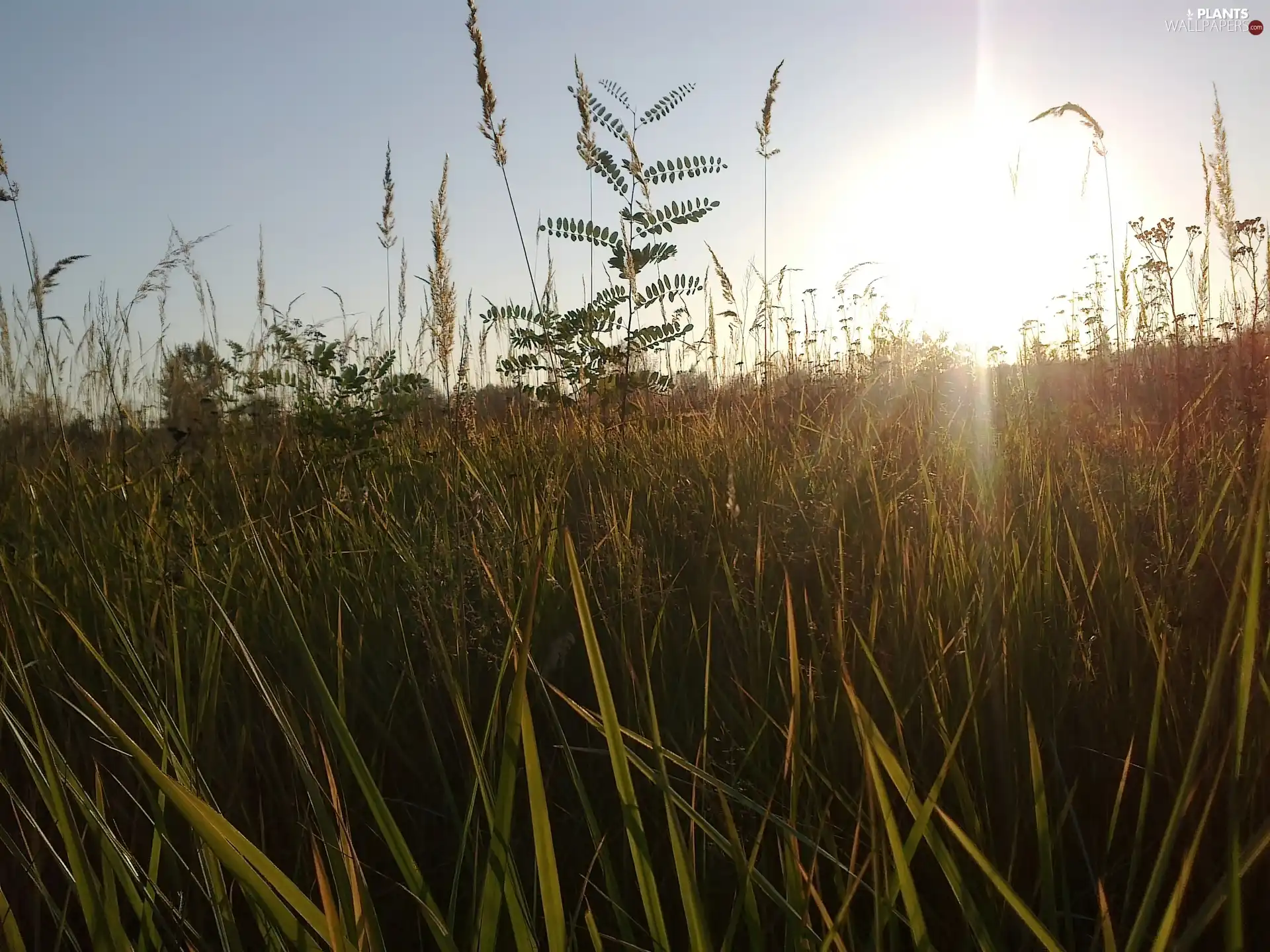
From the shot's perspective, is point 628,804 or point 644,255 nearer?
point 628,804

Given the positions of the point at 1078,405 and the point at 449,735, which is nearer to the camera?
the point at 449,735

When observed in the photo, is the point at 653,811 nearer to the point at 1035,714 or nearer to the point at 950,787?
the point at 950,787

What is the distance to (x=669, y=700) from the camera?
3.46 feet

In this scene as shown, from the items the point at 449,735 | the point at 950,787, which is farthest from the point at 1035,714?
the point at 449,735

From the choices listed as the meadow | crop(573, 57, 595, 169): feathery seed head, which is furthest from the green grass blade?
crop(573, 57, 595, 169): feathery seed head

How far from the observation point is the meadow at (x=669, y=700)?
0.58 metres

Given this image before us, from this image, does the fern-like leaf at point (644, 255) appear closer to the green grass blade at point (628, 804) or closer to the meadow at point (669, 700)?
the meadow at point (669, 700)

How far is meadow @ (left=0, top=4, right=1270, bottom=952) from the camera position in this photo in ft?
1.92

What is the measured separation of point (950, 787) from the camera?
2.79ft

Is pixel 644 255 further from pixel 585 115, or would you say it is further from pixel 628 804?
pixel 628 804

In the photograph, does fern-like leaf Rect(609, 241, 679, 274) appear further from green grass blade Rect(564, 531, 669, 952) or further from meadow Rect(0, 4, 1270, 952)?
green grass blade Rect(564, 531, 669, 952)

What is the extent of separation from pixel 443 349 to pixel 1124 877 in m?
2.33

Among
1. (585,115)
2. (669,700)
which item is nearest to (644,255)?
(585,115)

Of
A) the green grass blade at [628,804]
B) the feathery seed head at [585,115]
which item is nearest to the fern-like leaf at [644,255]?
the feathery seed head at [585,115]
